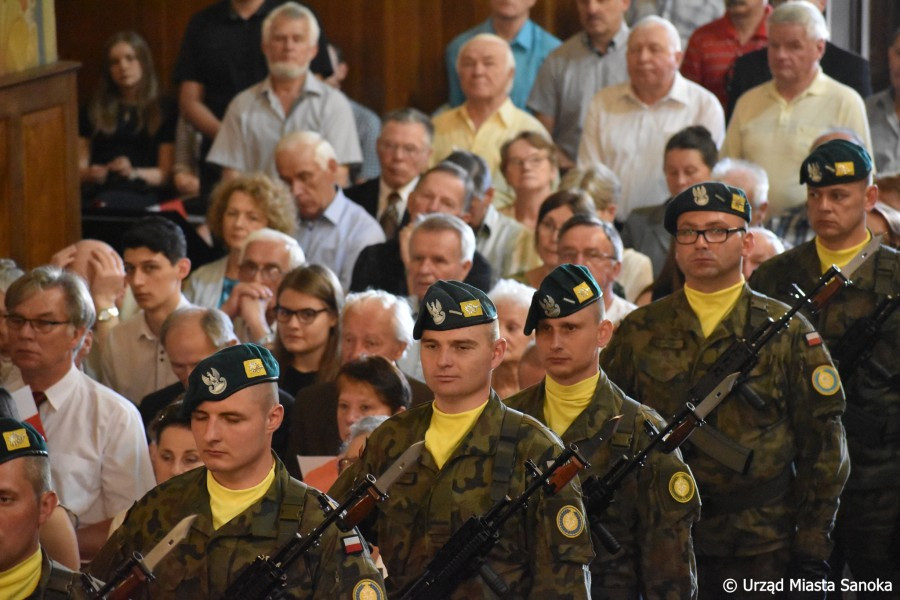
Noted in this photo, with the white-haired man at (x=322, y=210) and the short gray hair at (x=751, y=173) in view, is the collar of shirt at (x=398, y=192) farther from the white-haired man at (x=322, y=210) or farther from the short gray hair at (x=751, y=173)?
the short gray hair at (x=751, y=173)

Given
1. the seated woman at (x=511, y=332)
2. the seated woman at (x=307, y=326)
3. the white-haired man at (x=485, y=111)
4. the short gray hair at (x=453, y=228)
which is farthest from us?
the white-haired man at (x=485, y=111)

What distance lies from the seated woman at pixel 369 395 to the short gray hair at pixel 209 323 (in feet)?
2.86

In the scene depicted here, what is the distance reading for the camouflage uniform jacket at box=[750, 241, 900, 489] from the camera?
597 cm

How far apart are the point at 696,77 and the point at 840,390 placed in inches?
195

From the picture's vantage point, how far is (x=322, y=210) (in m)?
8.76

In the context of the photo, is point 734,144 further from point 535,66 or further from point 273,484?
point 273,484

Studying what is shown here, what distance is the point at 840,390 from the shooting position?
5.38m

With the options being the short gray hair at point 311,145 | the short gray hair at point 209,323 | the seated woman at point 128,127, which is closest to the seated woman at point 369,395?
the short gray hair at point 209,323

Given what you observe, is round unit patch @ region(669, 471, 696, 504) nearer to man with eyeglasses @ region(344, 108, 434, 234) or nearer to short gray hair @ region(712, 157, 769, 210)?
short gray hair @ region(712, 157, 769, 210)

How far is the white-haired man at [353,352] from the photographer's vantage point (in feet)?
20.0

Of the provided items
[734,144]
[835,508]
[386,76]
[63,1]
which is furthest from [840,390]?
[63,1]

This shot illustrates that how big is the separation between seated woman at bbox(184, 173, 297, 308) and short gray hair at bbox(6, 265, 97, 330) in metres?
2.06

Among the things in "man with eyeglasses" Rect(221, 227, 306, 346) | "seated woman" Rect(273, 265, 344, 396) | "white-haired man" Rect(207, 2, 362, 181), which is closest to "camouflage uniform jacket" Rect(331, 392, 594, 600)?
"seated woman" Rect(273, 265, 344, 396)

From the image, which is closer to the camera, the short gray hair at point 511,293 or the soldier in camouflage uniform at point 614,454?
the soldier in camouflage uniform at point 614,454
